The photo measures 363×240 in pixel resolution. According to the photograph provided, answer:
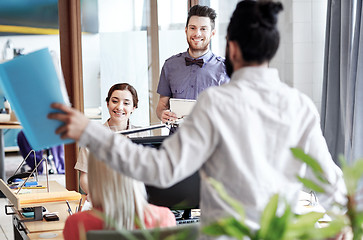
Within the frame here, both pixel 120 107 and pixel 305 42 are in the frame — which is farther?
pixel 305 42

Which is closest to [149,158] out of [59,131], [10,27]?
[59,131]

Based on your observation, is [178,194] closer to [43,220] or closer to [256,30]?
[43,220]

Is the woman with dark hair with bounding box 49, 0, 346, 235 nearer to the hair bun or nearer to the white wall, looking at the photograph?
the hair bun

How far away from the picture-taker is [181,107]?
10.3 feet

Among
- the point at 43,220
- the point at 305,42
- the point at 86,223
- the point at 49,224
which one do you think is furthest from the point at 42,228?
the point at 305,42

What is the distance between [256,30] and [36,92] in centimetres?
59

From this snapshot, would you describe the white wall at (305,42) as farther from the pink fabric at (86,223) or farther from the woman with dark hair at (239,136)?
the woman with dark hair at (239,136)

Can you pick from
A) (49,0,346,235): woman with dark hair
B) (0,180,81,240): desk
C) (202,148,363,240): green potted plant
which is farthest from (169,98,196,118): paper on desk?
(202,148,363,240): green potted plant

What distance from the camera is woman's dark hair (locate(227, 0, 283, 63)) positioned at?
151 centimetres

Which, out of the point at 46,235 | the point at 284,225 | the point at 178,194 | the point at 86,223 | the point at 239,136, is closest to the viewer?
the point at 284,225

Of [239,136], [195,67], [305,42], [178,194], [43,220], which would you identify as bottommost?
[43,220]

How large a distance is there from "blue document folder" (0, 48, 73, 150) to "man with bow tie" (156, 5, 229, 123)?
209 centimetres

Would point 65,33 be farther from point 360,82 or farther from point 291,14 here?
point 360,82

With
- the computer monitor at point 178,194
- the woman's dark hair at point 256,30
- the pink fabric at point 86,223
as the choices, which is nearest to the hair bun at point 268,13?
the woman's dark hair at point 256,30
